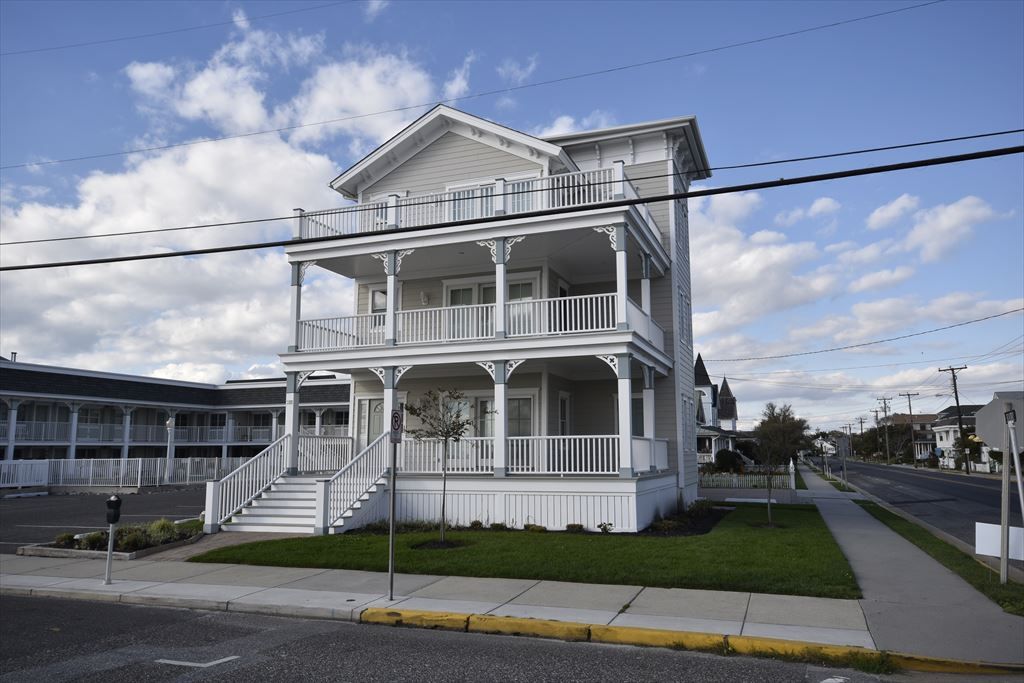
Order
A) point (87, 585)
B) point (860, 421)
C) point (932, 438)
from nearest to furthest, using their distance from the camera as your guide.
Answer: point (87, 585), point (932, 438), point (860, 421)

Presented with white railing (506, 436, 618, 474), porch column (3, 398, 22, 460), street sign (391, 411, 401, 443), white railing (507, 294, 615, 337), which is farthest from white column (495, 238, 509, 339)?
porch column (3, 398, 22, 460)

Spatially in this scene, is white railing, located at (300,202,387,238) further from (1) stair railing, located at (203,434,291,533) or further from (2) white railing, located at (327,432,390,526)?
(2) white railing, located at (327,432,390,526)

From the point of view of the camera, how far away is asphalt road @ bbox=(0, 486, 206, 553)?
18.8 meters

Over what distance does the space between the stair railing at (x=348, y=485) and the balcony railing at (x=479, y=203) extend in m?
5.99

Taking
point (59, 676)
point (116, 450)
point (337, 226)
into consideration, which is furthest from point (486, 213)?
point (116, 450)

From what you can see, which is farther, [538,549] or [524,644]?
[538,549]

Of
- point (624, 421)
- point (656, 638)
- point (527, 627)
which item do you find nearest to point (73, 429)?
point (624, 421)

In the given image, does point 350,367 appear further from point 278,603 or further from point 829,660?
point 829,660

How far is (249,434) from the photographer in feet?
160

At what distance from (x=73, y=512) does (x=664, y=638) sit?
72.8ft

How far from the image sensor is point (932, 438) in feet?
457

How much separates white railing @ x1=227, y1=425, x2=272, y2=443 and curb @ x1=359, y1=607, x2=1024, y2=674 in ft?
137

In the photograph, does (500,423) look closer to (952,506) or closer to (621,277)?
(621,277)

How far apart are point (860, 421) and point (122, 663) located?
178665 millimetres
